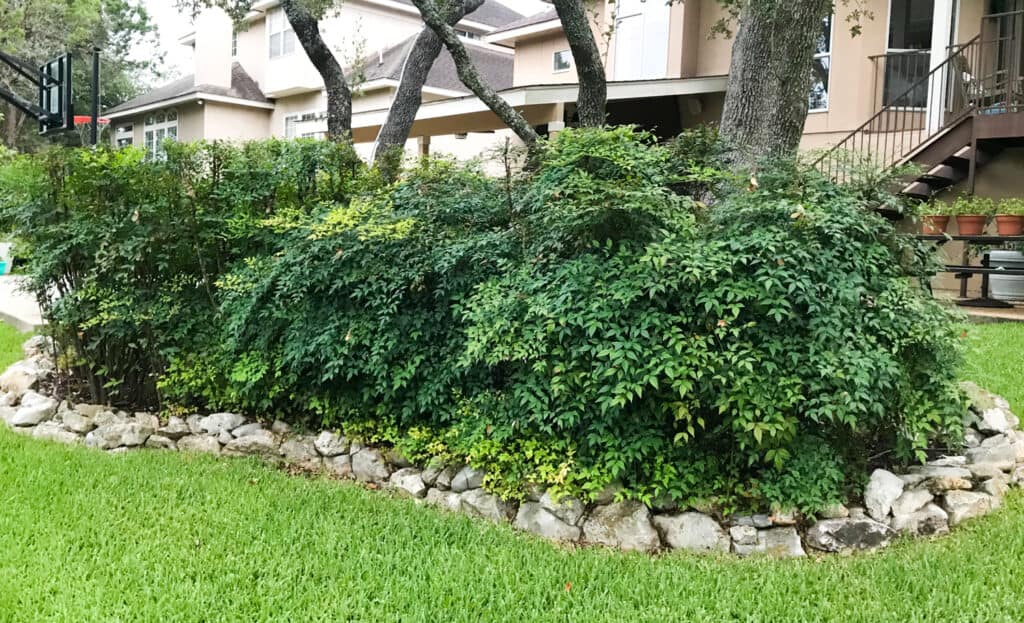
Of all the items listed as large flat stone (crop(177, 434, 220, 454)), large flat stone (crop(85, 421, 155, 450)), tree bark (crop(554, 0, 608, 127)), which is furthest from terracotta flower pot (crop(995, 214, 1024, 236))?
large flat stone (crop(85, 421, 155, 450))

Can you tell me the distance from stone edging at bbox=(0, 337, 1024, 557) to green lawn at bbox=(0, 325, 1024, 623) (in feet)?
0.47

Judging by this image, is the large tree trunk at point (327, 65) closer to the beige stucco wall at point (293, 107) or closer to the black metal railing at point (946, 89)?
the black metal railing at point (946, 89)

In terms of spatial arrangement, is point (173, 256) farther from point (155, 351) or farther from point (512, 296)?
point (512, 296)

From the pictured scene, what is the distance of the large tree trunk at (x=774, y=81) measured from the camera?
5312mm

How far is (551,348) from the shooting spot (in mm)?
3830

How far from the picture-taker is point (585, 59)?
700 centimetres

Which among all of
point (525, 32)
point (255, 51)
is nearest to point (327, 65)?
point (525, 32)

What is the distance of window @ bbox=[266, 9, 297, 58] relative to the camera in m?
21.8

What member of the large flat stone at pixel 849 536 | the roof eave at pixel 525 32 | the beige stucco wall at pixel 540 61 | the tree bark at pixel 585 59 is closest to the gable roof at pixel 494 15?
the roof eave at pixel 525 32

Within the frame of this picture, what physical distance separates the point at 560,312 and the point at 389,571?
1389 millimetres

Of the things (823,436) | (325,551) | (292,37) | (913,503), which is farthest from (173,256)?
(292,37)

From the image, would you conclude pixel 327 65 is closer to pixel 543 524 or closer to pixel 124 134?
pixel 543 524

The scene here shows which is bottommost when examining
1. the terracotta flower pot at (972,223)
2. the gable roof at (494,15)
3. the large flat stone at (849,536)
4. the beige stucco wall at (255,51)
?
the large flat stone at (849,536)

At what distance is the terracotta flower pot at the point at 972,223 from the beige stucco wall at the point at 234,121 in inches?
727
